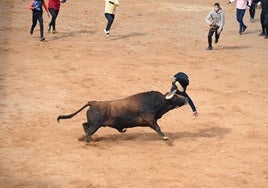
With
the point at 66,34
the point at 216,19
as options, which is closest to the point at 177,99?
the point at 216,19

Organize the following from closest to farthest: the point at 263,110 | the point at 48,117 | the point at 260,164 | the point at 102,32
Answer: the point at 260,164, the point at 48,117, the point at 263,110, the point at 102,32

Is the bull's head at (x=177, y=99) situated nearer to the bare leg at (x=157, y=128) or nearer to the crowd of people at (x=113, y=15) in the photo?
the bare leg at (x=157, y=128)

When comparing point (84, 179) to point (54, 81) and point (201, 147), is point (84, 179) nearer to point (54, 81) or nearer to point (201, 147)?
point (201, 147)

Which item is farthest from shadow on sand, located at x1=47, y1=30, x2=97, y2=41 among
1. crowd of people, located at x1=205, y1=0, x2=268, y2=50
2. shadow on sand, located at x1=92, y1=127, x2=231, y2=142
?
shadow on sand, located at x1=92, y1=127, x2=231, y2=142

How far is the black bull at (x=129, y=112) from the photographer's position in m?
10.3

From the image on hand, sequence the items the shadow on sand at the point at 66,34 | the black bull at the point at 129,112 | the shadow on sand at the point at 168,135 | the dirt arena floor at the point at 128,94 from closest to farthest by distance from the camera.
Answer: the dirt arena floor at the point at 128,94
the black bull at the point at 129,112
the shadow on sand at the point at 168,135
the shadow on sand at the point at 66,34

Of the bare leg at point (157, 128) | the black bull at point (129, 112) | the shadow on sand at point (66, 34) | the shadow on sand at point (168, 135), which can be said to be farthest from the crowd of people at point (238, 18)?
the bare leg at point (157, 128)

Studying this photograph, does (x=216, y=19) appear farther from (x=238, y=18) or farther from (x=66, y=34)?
(x=66, y=34)

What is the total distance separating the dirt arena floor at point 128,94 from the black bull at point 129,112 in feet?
1.31

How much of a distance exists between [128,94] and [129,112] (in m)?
3.57

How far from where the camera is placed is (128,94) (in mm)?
13961

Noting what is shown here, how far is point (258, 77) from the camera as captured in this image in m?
16.4

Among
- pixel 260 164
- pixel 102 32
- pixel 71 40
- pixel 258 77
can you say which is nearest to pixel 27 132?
pixel 260 164

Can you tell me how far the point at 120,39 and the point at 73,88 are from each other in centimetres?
680
